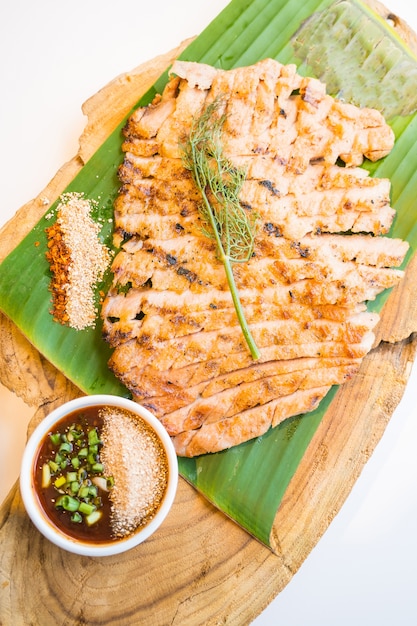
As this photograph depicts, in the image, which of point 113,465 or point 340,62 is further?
point 340,62

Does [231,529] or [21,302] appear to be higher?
[21,302]

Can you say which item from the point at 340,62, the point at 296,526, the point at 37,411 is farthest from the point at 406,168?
the point at 37,411

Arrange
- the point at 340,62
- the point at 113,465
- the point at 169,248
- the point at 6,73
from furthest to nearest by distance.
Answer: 1. the point at 6,73
2. the point at 340,62
3. the point at 169,248
4. the point at 113,465

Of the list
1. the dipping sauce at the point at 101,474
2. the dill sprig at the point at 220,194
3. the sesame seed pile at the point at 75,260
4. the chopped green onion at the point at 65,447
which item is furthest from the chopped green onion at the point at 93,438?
the dill sprig at the point at 220,194

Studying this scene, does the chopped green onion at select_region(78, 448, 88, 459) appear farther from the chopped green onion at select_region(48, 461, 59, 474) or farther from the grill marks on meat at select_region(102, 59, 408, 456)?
the grill marks on meat at select_region(102, 59, 408, 456)

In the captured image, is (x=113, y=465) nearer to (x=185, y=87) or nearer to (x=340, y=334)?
(x=340, y=334)

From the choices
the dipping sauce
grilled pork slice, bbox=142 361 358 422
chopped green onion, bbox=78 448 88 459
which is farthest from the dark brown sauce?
grilled pork slice, bbox=142 361 358 422

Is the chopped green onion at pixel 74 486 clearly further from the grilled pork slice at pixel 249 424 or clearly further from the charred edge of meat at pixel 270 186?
the charred edge of meat at pixel 270 186
